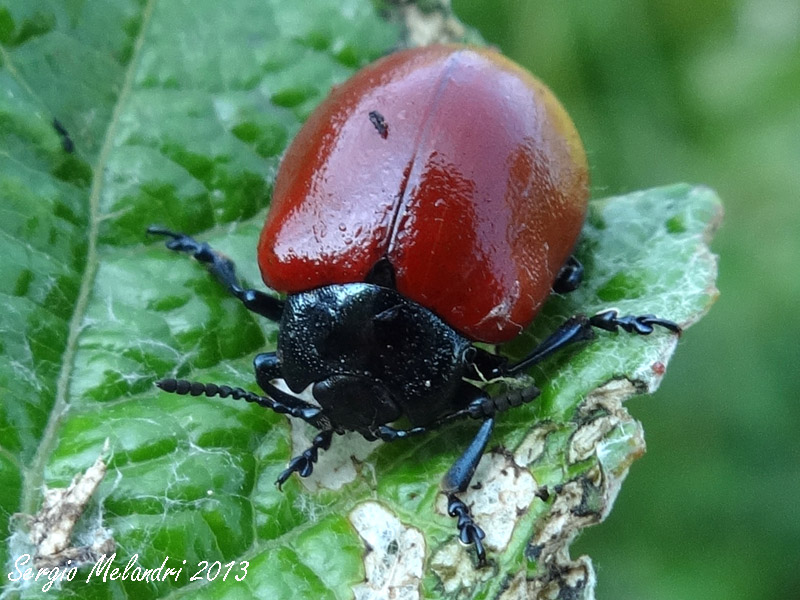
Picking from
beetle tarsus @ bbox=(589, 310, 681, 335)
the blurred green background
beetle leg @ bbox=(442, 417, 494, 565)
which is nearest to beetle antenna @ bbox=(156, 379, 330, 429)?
beetle leg @ bbox=(442, 417, 494, 565)

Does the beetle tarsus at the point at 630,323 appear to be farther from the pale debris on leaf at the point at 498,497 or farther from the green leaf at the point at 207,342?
the pale debris on leaf at the point at 498,497

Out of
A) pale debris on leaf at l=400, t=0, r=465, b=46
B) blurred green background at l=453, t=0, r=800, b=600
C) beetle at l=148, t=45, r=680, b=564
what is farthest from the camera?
blurred green background at l=453, t=0, r=800, b=600

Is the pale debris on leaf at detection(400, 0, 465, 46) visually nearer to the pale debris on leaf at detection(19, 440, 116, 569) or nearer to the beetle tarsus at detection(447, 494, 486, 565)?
the beetle tarsus at detection(447, 494, 486, 565)

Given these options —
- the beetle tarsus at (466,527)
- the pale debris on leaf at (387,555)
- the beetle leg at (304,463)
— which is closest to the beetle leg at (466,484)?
the beetle tarsus at (466,527)

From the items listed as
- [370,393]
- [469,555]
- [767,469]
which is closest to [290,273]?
[370,393]

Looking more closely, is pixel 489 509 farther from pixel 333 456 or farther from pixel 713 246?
pixel 713 246

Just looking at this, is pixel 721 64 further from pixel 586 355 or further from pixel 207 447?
pixel 207 447
